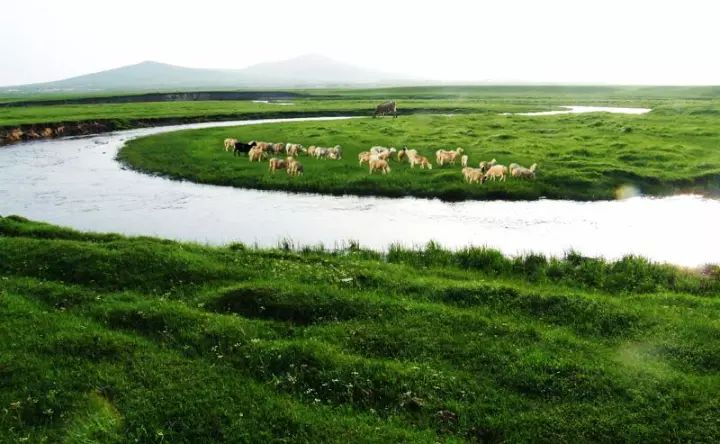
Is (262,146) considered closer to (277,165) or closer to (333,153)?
(333,153)

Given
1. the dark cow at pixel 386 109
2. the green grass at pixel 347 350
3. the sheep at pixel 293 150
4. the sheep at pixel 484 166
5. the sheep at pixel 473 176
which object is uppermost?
the dark cow at pixel 386 109

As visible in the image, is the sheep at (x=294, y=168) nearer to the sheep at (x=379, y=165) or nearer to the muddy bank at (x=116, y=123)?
the sheep at (x=379, y=165)

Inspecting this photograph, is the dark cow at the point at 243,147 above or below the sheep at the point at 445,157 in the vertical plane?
above

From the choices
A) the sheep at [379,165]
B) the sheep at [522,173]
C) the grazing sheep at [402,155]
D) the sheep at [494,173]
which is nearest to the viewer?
the sheep at [494,173]

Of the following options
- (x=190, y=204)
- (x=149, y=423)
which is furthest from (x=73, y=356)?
(x=190, y=204)

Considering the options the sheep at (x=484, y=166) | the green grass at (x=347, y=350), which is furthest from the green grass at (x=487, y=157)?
the green grass at (x=347, y=350)

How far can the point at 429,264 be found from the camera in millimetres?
20484

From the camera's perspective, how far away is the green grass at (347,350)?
1066 cm

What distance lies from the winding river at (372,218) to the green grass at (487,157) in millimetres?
1832

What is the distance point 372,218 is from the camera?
29531 mm

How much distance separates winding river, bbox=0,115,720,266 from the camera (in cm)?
2483

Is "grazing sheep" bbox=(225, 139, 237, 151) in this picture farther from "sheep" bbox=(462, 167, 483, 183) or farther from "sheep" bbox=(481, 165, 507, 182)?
"sheep" bbox=(481, 165, 507, 182)

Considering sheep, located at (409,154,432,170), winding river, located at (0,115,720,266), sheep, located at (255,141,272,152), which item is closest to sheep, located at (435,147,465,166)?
sheep, located at (409,154,432,170)

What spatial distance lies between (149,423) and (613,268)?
15.7 m
